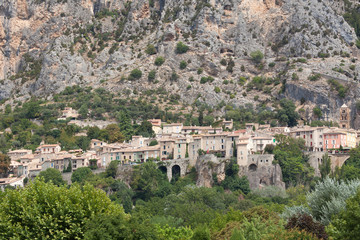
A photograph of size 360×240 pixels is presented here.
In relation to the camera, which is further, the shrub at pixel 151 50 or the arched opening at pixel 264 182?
the shrub at pixel 151 50

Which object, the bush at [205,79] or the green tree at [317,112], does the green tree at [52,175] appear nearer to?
the bush at [205,79]

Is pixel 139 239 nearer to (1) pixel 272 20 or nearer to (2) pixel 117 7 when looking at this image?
(1) pixel 272 20

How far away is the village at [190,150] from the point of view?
82.3 m

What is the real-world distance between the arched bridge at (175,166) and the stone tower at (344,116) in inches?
1390

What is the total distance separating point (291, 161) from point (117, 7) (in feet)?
277

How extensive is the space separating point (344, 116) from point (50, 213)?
78897mm

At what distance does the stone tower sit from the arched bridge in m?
35.3

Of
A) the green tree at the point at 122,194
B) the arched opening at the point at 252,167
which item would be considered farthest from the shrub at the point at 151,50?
the arched opening at the point at 252,167

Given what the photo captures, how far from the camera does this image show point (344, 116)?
106 m

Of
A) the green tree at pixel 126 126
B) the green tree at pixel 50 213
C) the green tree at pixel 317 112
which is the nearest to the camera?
the green tree at pixel 50 213

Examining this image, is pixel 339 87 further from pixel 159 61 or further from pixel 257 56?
pixel 159 61

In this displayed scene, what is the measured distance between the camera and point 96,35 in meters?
143

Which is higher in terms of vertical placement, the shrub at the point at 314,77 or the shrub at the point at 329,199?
the shrub at the point at 314,77

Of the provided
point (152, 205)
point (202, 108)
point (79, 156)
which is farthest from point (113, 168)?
point (202, 108)
